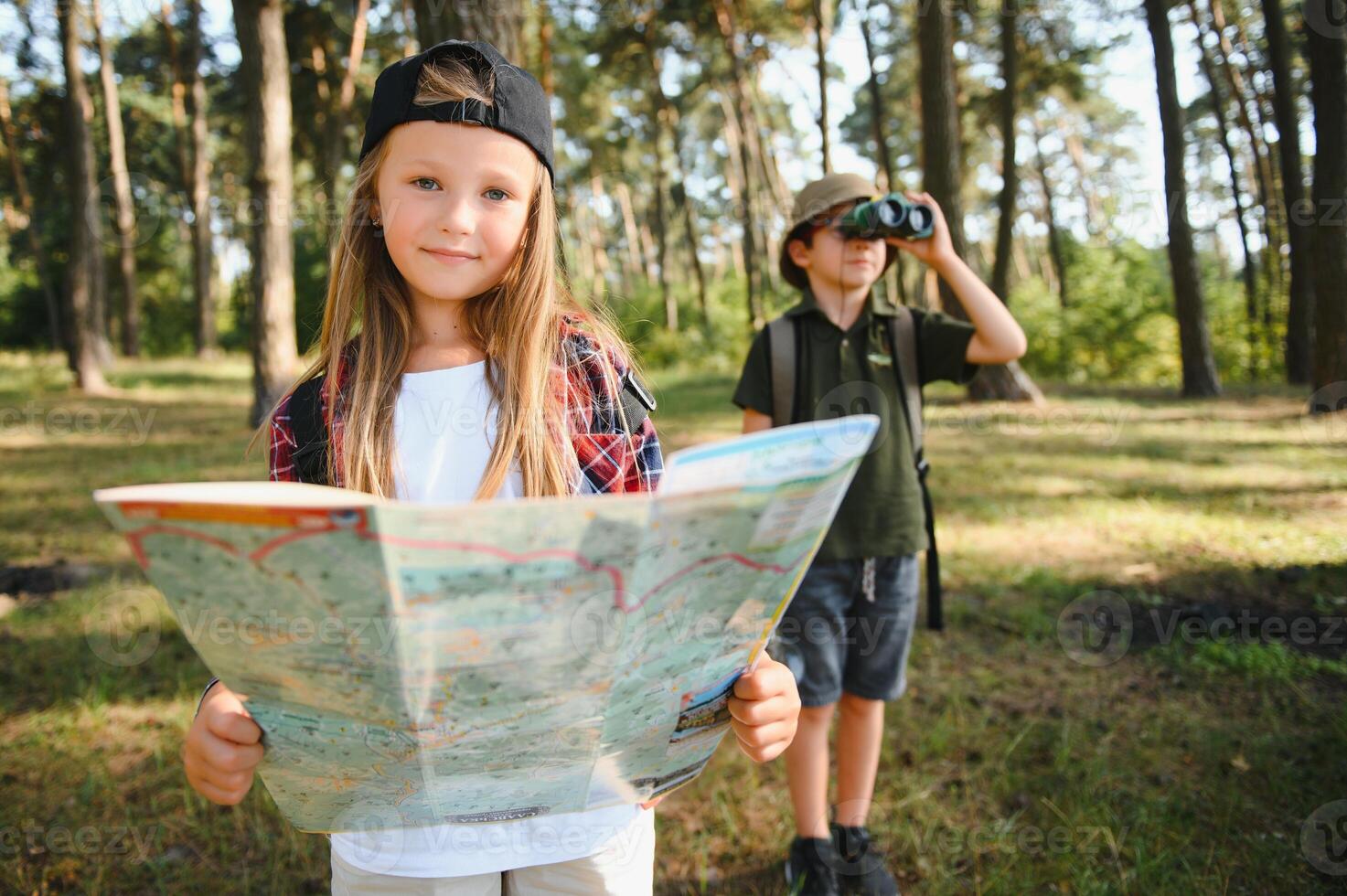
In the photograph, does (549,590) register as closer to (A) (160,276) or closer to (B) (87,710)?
(B) (87,710)

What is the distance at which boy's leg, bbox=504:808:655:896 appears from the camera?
1.20 m

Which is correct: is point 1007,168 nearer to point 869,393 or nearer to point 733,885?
point 869,393

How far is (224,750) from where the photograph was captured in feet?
3.02

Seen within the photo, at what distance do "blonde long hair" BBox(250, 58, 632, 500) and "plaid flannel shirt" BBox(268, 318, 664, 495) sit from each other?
0.4 inches

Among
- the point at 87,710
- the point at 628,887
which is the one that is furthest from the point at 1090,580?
the point at 87,710

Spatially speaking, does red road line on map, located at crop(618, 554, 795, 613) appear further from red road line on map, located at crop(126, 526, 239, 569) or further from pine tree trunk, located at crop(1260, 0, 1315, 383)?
pine tree trunk, located at crop(1260, 0, 1315, 383)

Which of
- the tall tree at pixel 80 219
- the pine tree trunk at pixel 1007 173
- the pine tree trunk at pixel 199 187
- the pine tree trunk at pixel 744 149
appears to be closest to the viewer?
the pine tree trunk at pixel 1007 173

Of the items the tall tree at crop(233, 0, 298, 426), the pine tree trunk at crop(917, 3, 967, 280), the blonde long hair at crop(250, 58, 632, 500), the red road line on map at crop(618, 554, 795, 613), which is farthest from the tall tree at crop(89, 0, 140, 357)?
the red road line on map at crop(618, 554, 795, 613)

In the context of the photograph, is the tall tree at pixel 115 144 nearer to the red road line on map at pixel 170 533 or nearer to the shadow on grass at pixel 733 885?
the shadow on grass at pixel 733 885

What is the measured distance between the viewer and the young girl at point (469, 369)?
3.83 feet

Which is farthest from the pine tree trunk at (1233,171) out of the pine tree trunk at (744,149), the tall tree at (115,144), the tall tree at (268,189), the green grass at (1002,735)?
the tall tree at (115,144)

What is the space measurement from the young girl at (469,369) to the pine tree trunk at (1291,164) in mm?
10056

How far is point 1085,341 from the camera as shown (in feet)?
53.6

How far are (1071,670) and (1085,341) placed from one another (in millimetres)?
14893
